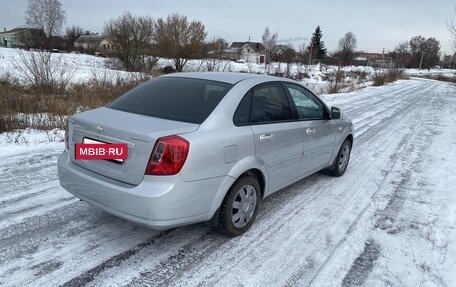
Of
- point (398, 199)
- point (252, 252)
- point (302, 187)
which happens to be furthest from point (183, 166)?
point (398, 199)

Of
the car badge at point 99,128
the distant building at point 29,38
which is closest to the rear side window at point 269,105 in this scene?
the car badge at point 99,128

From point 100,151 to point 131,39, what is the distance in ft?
121

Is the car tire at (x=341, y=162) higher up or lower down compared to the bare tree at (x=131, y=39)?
lower down

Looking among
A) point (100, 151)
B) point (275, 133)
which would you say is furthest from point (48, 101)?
point (275, 133)

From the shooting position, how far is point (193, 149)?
2961 mm

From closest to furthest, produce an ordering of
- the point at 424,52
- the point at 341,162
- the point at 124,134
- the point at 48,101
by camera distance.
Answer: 1. the point at 124,134
2. the point at 341,162
3. the point at 48,101
4. the point at 424,52

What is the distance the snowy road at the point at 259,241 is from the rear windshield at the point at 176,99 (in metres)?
1.24

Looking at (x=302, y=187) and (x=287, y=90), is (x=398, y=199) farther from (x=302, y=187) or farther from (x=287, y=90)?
(x=287, y=90)

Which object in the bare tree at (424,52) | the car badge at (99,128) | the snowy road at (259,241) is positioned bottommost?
the snowy road at (259,241)

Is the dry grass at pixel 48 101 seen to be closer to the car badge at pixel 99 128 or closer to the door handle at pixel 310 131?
the car badge at pixel 99 128

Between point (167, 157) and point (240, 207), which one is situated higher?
point (167, 157)

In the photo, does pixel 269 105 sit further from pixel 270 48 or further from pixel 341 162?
pixel 270 48

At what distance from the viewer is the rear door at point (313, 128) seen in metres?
4.55

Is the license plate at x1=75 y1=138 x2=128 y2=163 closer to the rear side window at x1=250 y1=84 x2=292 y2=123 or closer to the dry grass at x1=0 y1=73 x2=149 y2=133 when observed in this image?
the rear side window at x1=250 y1=84 x2=292 y2=123
